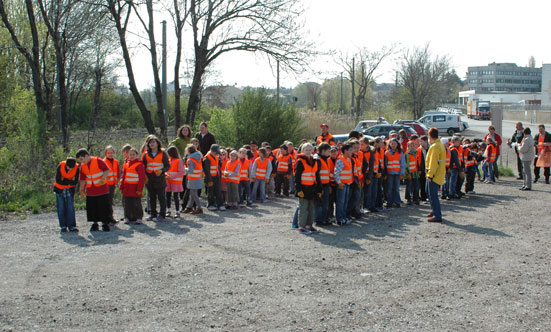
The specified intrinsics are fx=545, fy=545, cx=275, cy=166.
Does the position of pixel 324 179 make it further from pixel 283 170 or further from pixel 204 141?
pixel 204 141

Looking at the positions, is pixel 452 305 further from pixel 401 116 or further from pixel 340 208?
pixel 401 116

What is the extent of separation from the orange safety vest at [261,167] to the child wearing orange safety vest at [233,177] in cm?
94

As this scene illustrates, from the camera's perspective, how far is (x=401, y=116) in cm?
5338

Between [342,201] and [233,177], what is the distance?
3.32 m

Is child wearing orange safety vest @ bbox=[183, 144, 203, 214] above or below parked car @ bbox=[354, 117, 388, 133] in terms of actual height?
below

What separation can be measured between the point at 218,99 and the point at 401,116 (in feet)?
60.3

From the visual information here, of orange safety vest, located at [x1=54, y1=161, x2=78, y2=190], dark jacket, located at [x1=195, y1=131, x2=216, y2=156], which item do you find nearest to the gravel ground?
orange safety vest, located at [x1=54, y1=161, x2=78, y2=190]

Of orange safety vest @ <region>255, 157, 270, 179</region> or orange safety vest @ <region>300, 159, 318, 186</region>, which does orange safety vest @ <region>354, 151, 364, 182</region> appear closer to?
orange safety vest @ <region>300, 159, 318, 186</region>

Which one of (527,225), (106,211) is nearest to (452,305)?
(527,225)

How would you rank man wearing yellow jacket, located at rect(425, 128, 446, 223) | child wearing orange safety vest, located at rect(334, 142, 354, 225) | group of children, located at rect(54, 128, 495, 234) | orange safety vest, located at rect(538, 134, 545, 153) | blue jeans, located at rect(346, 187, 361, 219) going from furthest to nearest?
orange safety vest, located at rect(538, 134, 545, 153), blue jeans, located at rect(346, 187, 361, 219), man wearing yellow jacket, located at rect(425, 128, 446, 223), child wearing orange safety vest, located at rect(334, 142, 354, 225), group of children, located at rect(54, 128, 495, 234)

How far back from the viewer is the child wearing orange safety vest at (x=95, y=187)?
1045 cm

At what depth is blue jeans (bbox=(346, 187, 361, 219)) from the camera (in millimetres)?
11562

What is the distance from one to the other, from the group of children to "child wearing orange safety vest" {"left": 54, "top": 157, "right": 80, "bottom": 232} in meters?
0.02

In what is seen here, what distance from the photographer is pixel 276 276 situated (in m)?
7.46
